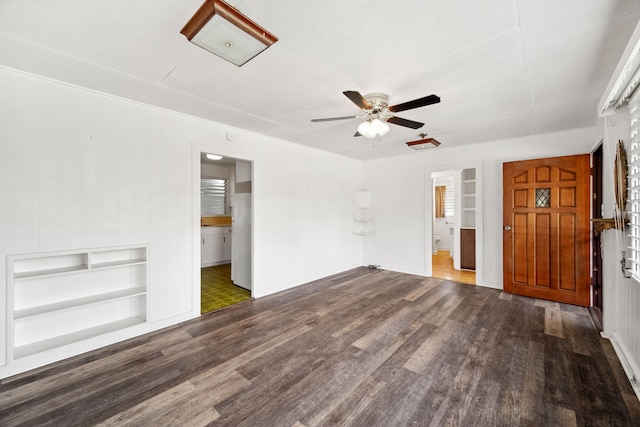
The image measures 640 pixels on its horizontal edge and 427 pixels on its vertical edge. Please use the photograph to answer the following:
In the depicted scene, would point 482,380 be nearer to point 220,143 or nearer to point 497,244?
point 497,244

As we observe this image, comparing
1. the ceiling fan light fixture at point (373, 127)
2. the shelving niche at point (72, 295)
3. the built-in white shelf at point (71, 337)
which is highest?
the ceiling fan light fixture at point (373, 127)

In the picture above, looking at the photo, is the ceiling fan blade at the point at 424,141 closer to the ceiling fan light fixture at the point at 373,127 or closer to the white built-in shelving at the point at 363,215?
the ceiling fan light fixture at the point at 373,127

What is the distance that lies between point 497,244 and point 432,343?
277cm

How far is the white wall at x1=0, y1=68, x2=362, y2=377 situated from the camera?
7.72 feet

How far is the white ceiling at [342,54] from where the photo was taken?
165 centimetres

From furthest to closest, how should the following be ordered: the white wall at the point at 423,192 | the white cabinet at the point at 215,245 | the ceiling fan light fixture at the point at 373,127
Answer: the white cabinet at the point at 215,245 → the white wall at the point at 423,192 → the ceiling fan light fixture at the point at 373,127

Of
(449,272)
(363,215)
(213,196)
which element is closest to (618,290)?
(449,272)

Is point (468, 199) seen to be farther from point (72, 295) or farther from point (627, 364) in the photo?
A: point (72, 295)

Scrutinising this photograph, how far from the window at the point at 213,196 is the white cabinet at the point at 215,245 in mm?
482

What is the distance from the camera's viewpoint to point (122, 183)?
9.49 feet

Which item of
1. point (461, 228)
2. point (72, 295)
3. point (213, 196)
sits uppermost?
point (213, 196)

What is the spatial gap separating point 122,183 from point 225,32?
7.03ft

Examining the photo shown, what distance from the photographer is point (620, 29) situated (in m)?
1.77

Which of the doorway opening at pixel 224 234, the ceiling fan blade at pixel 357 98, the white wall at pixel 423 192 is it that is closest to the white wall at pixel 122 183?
the doorway opening at pixel 224 234
